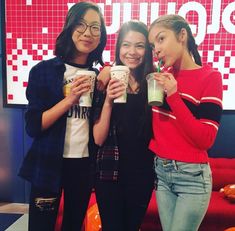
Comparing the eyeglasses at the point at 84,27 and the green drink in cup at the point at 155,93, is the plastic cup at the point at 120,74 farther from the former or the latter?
the eyeglasses at the point at 84,27

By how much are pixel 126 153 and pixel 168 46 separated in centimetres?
49

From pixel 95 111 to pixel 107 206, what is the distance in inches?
16.6

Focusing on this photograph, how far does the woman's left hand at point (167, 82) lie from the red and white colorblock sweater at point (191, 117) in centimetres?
2

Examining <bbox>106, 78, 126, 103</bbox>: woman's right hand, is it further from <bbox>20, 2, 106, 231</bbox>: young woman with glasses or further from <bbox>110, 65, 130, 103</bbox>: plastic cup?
<bbox>20, 2, 106, 231</bbox>: young woman with glasses

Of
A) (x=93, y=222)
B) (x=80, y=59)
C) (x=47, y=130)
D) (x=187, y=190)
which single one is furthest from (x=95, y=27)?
(x=93, y=222)

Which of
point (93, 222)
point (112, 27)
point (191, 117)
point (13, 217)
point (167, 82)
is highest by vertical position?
point (112, 27)

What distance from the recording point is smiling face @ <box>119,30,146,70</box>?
133cm

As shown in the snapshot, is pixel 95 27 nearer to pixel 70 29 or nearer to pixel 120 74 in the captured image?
pixel 70 29

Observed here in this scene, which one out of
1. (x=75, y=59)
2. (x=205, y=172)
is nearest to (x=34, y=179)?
(x=75, y=59)

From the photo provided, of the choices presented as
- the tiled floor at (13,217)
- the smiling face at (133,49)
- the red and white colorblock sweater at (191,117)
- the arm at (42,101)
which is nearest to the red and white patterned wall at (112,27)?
the tiled floor at (13,217)

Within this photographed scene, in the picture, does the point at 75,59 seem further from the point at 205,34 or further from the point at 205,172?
the point at 205,34

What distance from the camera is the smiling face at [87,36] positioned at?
1268 millimetres

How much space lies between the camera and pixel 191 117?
1.04 meters

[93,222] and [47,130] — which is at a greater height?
[47,130]
